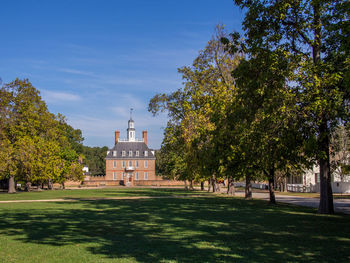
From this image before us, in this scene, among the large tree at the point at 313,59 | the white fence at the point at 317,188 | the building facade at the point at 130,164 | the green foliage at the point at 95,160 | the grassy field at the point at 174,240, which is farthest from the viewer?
the green foliage at the point at 95,160

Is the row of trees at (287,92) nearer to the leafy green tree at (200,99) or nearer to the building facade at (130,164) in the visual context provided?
the leafy green tree at (200,99)

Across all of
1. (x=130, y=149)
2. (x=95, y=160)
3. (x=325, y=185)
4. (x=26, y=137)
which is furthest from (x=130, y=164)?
(x=325, y=185)

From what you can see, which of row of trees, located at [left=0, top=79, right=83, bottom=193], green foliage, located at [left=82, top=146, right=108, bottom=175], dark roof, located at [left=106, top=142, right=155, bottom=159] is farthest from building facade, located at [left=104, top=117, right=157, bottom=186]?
row of trees, located at [left=0, top=79, right=83, bottom=193]

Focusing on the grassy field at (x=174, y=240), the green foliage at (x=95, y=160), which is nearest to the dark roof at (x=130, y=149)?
the green foliage at (x=95, y=160)

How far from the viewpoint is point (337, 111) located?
50.7ft

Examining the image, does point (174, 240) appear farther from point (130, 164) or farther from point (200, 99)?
point (130, 164)

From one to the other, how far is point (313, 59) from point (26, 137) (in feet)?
121

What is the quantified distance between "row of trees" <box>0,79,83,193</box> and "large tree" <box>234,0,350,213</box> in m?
32.7

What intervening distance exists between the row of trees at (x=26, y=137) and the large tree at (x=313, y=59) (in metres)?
32.7

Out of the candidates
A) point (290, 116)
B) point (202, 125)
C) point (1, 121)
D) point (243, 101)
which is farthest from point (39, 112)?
point (290, 116)

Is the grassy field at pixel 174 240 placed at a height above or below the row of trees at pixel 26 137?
below

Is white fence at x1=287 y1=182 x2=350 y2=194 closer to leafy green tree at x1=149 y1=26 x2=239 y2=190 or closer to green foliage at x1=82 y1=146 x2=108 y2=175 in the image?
leafy green tree at x1=149 y1=26 x2=239 y2=190

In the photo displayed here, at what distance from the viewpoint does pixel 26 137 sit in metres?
45.2

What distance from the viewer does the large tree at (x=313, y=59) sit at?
50.3ft
